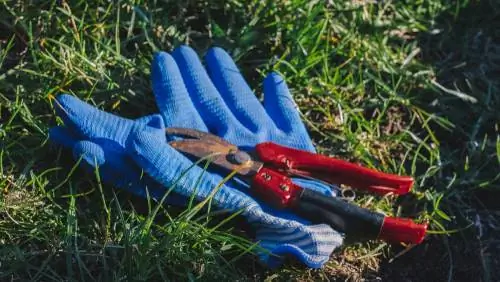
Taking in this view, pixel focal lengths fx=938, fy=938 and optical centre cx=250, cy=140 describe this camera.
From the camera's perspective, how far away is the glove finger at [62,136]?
2293 millimetres

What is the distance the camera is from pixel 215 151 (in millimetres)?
2287

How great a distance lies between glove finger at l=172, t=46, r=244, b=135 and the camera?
2418mm

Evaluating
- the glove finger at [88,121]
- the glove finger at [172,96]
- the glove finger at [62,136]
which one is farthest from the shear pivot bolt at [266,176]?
the glove finger at [62,136]

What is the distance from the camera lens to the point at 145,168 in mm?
2195

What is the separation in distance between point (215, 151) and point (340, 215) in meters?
0.34

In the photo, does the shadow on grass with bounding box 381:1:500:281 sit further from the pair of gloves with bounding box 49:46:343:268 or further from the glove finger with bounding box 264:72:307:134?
the glove finger with bounding box 264:72:307:134

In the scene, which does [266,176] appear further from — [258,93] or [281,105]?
[258,93]

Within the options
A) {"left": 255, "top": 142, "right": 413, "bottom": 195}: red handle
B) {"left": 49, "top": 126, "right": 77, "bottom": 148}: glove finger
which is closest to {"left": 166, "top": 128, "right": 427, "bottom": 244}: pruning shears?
{"left": 255, "top": 142, "right": 413, "bottom": 195}: red handle

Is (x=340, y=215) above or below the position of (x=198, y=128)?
below

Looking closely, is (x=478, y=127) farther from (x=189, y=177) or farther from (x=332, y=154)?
(x=189, y=177)

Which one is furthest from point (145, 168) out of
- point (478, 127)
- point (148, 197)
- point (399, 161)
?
point (478, 127)

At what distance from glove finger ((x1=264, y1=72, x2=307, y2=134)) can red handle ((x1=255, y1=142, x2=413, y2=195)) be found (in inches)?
5.3

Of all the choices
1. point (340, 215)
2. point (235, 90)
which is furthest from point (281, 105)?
point (340, 215)

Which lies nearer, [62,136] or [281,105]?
[62,136]
